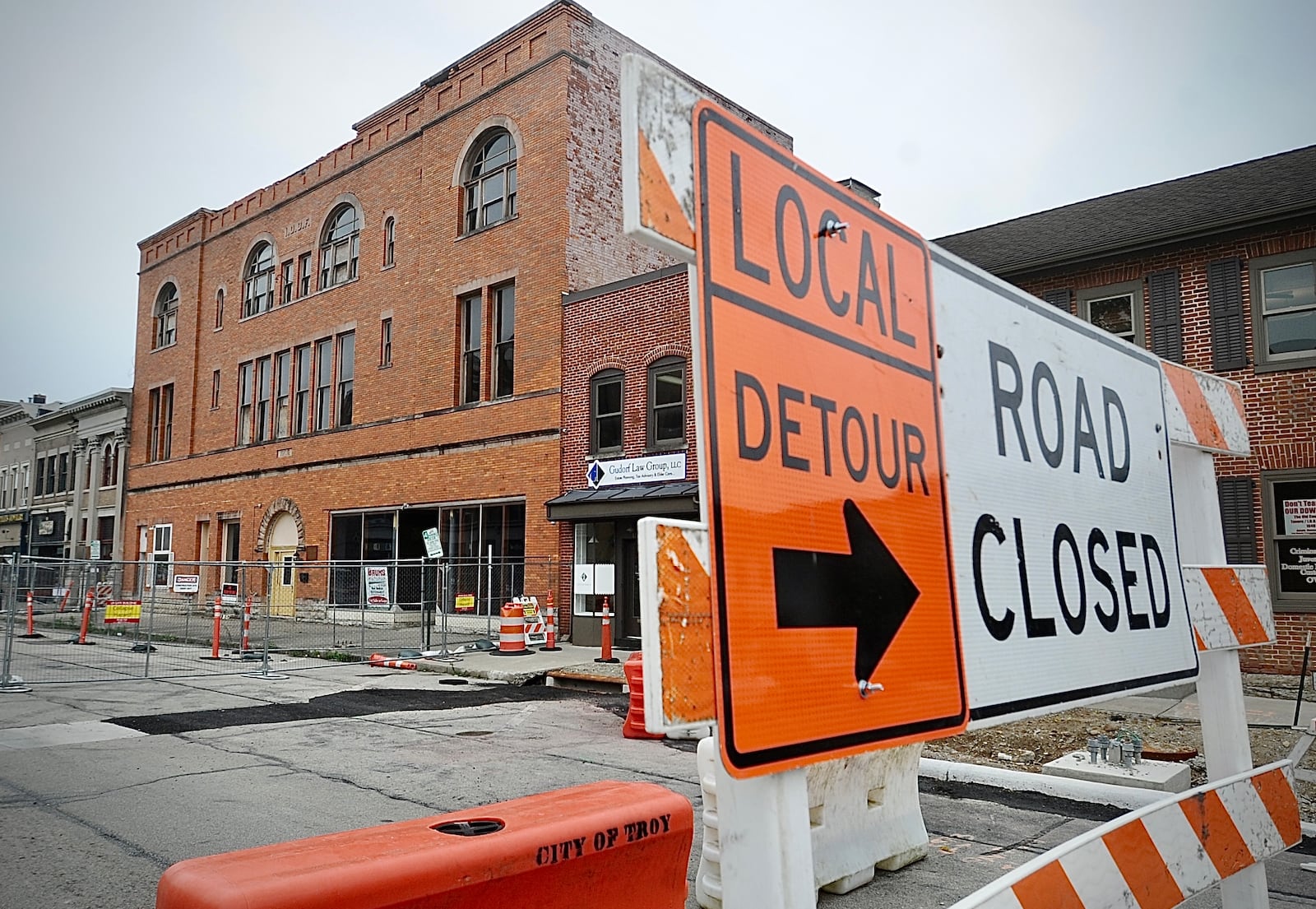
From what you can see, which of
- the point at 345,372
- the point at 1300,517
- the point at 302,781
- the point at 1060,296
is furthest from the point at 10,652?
the point at 1300,517

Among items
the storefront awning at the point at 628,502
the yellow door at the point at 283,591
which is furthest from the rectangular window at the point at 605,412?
the yellow door at the point at 283,591

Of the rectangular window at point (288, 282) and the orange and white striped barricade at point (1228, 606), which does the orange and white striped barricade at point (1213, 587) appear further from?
the rectangular window at point (288, 282)

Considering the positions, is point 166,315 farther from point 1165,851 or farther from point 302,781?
point 1165,851

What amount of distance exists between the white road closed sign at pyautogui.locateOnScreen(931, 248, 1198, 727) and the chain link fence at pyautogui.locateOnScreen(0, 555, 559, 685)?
15.9 m

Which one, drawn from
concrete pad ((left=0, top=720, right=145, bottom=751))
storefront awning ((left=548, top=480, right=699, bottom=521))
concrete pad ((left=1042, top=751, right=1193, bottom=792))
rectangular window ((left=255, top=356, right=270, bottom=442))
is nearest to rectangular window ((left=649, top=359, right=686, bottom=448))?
storefront awning ((left=548, top=480, right=699, bottom=521))

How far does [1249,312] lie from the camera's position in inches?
573

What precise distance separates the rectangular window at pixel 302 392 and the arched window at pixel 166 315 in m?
10.1

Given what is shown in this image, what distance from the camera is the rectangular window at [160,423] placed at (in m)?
35.9

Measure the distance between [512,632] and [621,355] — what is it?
19.9ft

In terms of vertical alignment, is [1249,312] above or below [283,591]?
above

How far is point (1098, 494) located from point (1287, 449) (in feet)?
46.1

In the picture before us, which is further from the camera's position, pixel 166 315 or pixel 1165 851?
pixel 166 315

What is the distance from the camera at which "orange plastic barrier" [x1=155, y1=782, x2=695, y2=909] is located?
2.55 metres

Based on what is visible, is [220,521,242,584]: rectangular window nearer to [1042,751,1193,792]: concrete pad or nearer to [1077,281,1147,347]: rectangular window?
[1077,281,1147,347]: rectangular window
